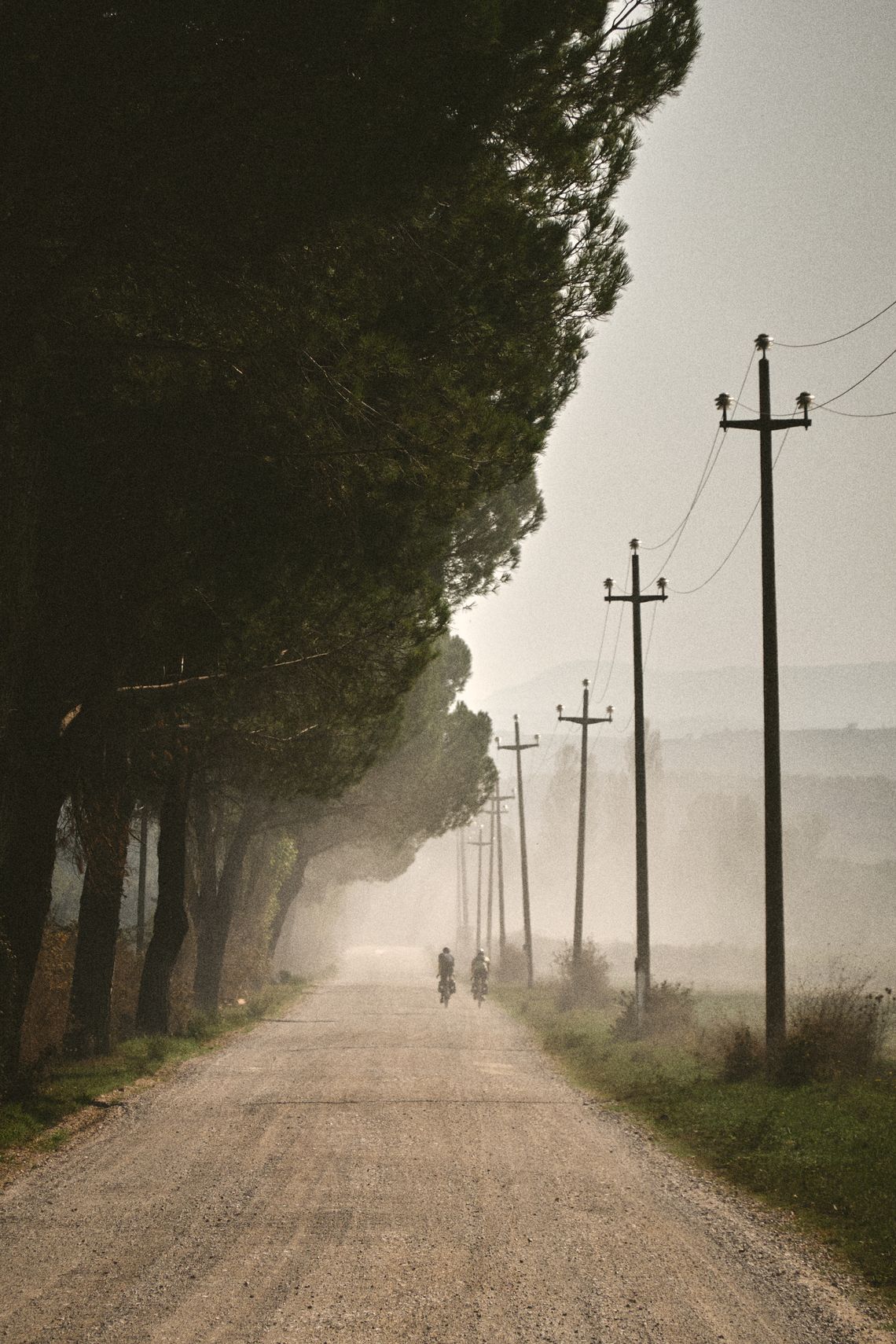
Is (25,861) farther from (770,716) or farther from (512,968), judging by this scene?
(512,968)

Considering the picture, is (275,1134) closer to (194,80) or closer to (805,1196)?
(805,1196)

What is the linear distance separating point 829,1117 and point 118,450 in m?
10.1

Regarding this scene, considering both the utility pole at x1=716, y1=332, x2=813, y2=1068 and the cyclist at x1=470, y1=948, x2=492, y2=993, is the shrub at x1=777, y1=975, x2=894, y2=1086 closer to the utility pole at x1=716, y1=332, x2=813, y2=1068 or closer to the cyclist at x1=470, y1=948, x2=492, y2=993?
the utility pole at x1=716, y1=332, x2=813, y2=1068

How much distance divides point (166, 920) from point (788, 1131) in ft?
41.6

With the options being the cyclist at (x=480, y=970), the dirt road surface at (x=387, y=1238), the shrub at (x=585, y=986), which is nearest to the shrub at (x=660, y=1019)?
the shrub at (x=585, y=986)

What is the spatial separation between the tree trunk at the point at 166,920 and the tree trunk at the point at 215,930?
20.2ft

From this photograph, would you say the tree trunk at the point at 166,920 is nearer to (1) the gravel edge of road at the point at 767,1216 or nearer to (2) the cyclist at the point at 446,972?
(1) the gravel edge of road at the point at 767,1216

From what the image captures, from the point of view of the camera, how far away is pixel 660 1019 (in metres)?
22.9

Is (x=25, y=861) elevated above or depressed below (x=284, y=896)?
above

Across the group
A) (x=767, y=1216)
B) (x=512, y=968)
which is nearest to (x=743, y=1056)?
(x=767, y=1216)

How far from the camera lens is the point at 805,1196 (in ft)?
30.1

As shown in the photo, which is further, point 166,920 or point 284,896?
point 284,896

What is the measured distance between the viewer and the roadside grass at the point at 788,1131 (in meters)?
8.26

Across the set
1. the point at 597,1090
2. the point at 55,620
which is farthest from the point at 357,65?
the point at 597,1090
